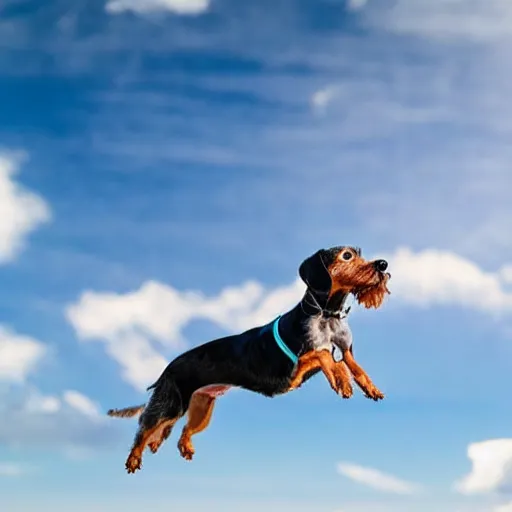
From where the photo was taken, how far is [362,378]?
1038 cm

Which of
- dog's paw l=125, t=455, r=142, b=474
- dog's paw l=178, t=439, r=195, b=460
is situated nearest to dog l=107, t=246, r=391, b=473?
dog's paw l=178, t=439, r=195, b=460

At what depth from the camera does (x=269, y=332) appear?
10672 mm

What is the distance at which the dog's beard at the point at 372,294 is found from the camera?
10289 millimetres

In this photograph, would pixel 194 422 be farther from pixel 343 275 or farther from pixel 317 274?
pixel 343 275

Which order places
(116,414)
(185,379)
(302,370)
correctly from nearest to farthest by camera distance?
(302,370)
(185,379)
(116,414)

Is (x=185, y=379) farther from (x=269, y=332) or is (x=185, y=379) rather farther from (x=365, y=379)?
(x=365, y=379)

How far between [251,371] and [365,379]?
52.9 inches

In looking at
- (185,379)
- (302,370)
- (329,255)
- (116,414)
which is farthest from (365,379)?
(116,414)

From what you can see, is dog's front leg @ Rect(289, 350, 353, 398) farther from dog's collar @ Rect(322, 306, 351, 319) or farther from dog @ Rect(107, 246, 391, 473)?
dog's collar @ Rect(322, 306, 351, 319)

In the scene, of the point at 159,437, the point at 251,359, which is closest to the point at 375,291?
the point at 251,359

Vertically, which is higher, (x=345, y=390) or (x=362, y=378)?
(x=362, y=378)

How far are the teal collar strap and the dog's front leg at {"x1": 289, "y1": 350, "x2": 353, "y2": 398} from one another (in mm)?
100

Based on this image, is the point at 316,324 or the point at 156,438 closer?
the point at 316,324

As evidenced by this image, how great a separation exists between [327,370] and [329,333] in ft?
1.45
